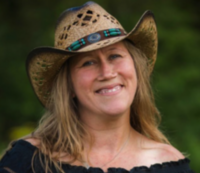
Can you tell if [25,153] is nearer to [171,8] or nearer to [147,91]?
[147,91]

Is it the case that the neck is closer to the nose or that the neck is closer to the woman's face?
the woman's face

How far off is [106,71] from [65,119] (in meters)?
0.41

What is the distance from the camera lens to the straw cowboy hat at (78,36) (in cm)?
305

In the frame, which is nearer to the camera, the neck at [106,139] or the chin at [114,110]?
the chin at [114,110]

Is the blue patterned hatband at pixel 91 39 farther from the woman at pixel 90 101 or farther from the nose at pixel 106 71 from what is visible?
the nose at pixel 106 71

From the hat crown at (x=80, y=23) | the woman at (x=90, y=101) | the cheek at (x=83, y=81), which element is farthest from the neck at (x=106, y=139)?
the hat crown at (x=80, y=23)

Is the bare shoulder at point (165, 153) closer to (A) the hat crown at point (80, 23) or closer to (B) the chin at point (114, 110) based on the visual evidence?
(B) the chin at point (114, 110)

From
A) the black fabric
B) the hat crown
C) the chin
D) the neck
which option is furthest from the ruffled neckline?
the hat crown

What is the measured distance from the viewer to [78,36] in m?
3.09

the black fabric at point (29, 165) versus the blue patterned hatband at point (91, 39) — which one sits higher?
the blue patterned hatband at point (91, 39)

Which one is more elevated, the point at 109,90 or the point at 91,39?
the point at 91,39

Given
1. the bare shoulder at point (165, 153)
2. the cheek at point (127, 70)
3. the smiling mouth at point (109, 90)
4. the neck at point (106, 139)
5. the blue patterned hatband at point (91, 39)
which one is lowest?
the bare shoulder at point (165, 153)

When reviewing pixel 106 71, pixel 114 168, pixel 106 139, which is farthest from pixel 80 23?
pixel 114 168

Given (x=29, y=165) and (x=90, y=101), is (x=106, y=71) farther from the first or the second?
(x=29, y=165)
